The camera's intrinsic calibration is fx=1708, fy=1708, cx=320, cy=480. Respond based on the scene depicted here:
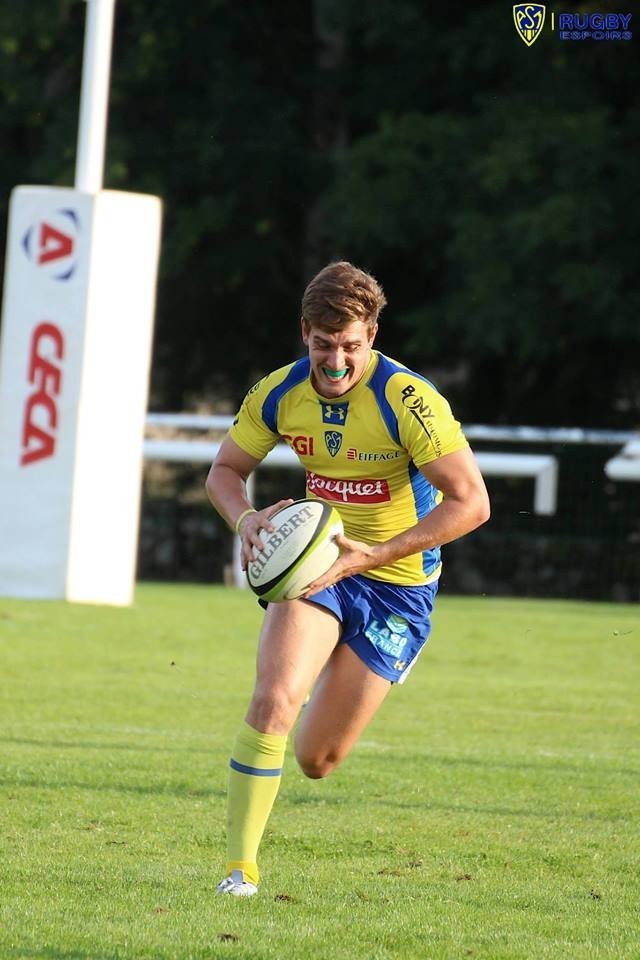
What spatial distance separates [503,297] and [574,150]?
2.28 meters

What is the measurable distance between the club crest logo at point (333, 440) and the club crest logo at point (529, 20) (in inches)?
723

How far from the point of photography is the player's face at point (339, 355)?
19.4 feet

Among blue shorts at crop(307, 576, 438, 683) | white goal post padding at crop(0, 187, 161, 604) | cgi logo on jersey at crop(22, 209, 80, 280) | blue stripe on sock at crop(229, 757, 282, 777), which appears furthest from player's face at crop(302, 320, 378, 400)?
cgi logo on jersey at crop(22, 209, 80, 280)

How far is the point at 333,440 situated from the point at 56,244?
34.6 feet

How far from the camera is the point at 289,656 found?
5859 millimetres

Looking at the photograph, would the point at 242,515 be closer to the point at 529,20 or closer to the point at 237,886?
the point at 237,886

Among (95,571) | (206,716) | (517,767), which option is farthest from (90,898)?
(95,571)

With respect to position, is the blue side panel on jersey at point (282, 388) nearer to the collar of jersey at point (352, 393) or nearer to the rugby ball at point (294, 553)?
the collar of jersey at point (352, 393)

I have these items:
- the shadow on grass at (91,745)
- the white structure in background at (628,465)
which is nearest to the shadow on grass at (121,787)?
the shadow on grass at (91,745)

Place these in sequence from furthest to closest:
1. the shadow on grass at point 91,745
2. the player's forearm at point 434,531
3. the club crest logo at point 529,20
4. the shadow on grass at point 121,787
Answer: the club crest logo at point 529,20 < the shadow on grass at point 91,745 < the shadow on grass at point 121,787 < the player's forearm at point 434,531

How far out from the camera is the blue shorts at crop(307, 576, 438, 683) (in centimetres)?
633

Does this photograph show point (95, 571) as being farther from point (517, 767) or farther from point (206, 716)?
point (517, 767)

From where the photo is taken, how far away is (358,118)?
27859 millimetres
